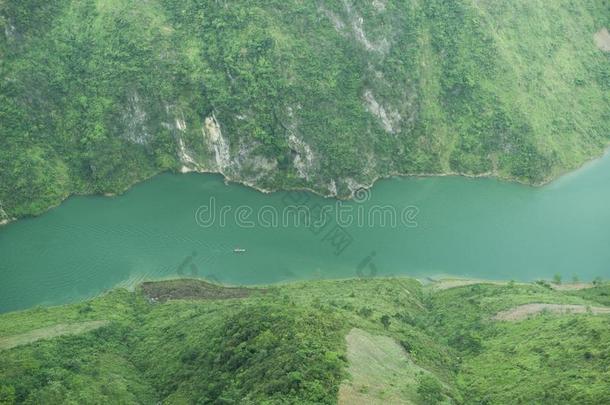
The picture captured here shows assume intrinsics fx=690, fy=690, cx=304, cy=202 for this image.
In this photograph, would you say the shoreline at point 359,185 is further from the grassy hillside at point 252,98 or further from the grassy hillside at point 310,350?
the grassy hillside at point 310,350

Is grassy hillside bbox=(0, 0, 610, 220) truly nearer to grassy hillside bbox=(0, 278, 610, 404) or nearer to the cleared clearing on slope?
grassy hillside bbox=(0, 278, 610, 404)

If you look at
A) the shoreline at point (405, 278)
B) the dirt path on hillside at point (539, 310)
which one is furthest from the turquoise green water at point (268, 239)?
the dirt path on hillside at point (539, 310)

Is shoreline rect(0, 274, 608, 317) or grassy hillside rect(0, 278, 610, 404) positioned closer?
grassy hillside rect(0, 278, 610, 404)

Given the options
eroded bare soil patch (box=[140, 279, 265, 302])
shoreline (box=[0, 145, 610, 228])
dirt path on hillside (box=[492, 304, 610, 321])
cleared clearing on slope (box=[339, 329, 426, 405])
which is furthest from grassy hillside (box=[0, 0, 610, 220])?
cleared clearing on slope (box=[339, 329, 426, 405])

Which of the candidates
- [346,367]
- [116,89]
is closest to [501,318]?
[346,367]

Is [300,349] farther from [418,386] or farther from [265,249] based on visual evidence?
[265,249]
